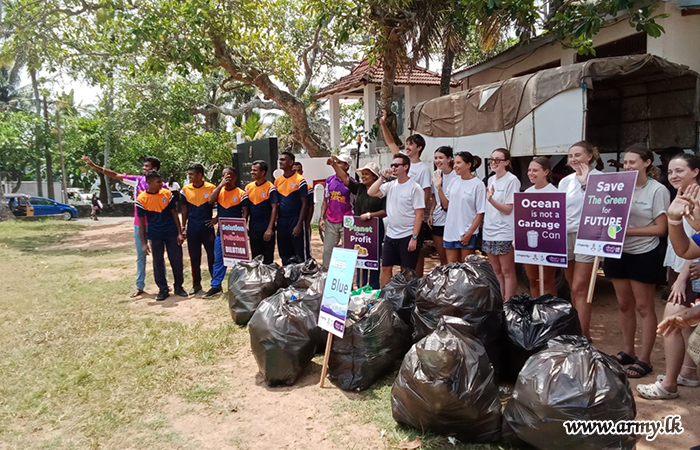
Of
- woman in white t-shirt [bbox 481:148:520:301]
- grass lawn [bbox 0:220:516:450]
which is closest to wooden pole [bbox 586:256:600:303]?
woman in white t-shirt [bbox 481:148:520:301]

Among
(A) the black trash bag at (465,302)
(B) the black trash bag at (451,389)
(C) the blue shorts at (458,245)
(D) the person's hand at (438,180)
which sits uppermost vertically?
(D) the person's hand at (438,180)

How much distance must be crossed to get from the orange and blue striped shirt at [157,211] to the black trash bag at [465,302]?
4.25 m

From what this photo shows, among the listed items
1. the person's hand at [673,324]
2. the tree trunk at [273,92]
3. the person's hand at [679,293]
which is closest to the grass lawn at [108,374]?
the person's hand at [673,324]

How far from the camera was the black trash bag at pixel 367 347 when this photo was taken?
3.78 meters

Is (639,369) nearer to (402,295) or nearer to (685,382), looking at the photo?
(685,382)

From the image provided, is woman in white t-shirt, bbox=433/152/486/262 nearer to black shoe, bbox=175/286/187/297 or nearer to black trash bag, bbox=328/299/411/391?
black trash bag, bbox=328/299/411/391

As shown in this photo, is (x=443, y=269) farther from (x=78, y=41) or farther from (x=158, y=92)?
Answer: (x=158, y=92)

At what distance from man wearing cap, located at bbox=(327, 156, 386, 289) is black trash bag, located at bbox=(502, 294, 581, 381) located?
2374mm

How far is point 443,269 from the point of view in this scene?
152 inches

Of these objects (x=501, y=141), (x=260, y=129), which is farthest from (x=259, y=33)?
(x=260, y=129)

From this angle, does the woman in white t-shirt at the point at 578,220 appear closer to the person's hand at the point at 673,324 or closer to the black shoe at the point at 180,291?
the person's hand at the point at 673,324

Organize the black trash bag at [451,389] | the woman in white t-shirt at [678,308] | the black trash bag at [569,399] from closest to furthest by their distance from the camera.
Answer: the black trash bag at [569,399], the black trash bag at [451,389], the woman in white t-shirt at [678,308]

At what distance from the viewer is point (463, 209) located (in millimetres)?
5199

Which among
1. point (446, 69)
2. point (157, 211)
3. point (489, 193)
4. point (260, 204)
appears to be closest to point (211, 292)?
point (157, 211)
